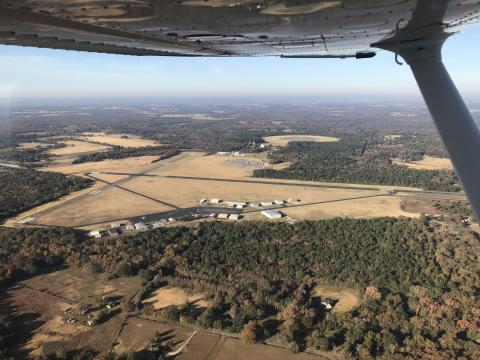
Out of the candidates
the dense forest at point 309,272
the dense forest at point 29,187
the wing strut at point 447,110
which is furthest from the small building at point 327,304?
the dense forest at point 29,187

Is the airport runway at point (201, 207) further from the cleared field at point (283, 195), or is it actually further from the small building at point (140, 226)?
the small building at point (140, 226)

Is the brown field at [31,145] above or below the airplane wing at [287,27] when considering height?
below

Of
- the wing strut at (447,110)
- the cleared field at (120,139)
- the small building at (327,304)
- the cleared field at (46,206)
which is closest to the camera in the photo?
the wing strut at (447,110)

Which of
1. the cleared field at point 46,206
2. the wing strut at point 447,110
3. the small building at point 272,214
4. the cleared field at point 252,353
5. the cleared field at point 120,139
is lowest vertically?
the cleared field at point 46,206

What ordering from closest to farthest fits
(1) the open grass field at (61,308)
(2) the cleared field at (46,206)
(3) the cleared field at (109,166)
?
(1) the open grass field at (61,308) → (2) the cleared field at (46,206) → (3) the cleared field at (109,166)

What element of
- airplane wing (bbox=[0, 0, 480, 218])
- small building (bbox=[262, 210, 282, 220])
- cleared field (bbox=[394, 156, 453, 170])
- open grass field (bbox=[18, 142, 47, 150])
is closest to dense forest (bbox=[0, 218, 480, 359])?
small building (bbox=[262, 210, 282, 220])

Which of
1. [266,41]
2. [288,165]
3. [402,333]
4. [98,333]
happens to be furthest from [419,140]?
[266,41]

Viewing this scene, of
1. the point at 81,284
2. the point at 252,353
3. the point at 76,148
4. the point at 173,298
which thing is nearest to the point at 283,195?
the point at 173,298
